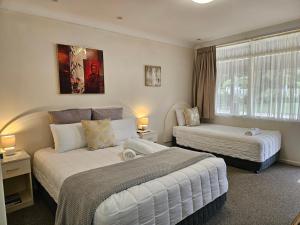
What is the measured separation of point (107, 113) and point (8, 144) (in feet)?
4.56

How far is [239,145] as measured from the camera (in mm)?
3359

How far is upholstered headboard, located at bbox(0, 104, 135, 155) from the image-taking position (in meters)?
2.63

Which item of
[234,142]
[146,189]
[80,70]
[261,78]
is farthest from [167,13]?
[146,189]

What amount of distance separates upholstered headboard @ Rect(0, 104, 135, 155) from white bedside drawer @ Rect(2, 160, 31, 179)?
0.45 meters

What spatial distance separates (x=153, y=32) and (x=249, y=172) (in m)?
3.10

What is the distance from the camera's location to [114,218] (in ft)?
4.29

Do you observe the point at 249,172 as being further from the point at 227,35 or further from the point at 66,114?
the point at 66,114

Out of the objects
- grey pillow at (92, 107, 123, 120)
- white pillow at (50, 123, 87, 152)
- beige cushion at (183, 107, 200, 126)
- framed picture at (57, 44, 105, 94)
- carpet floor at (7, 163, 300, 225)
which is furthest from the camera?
beige cushion at (183, 107, 200, 126)

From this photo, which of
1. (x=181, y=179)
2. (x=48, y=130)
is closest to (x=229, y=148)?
(x=181, y=179)

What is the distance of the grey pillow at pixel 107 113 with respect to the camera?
315cm

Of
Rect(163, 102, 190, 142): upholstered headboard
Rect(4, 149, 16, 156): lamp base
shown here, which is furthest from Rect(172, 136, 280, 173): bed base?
Rect(4, 149, 16, 156): lamp base

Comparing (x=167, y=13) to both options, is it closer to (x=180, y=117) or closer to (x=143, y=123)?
(x=143, y=123)

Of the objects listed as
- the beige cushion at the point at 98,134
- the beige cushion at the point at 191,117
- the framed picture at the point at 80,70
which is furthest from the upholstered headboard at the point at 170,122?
the beige cushion at the point at 98,134

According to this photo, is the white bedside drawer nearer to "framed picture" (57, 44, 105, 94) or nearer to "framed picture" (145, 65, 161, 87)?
"framed picture" (57, 44, 105, 94)
